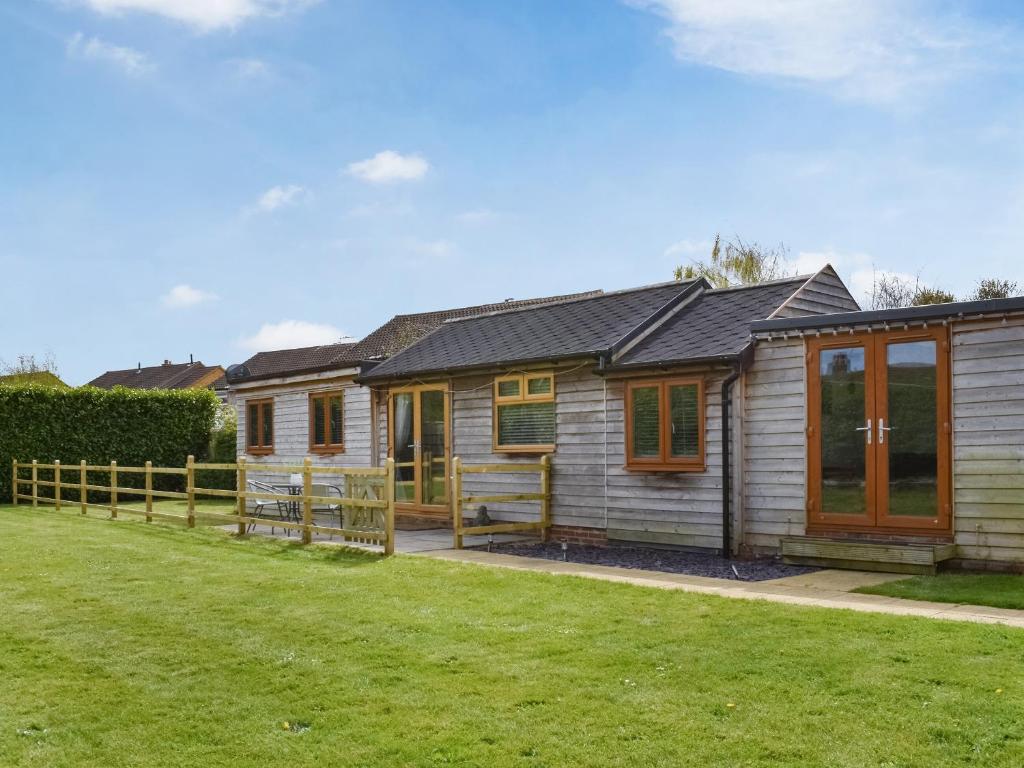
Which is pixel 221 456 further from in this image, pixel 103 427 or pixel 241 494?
pixel 241 494

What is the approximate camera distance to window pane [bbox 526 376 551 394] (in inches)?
525

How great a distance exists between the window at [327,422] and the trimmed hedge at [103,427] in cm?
604

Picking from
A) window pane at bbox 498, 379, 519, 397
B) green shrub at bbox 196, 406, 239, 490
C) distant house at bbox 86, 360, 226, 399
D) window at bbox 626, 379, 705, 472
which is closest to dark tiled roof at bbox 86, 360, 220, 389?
distant house at bbox 86, 360, 226, 399

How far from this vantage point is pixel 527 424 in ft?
44.7

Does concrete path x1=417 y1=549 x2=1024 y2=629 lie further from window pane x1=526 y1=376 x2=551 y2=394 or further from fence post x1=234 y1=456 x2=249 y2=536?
fence post x1=234 y1=456 x2=249 y2=536

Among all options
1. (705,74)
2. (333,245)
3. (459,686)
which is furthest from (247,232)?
(459,686)

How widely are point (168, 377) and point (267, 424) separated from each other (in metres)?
38.2

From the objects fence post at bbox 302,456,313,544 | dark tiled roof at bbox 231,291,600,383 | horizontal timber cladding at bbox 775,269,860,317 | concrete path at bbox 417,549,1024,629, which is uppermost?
dark tiled roof at bbox 231,291,600,383

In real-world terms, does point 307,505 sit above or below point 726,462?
below

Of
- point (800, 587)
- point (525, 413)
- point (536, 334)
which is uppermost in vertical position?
point (536, 334)

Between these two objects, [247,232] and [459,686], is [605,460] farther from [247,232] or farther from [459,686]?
[247,232]

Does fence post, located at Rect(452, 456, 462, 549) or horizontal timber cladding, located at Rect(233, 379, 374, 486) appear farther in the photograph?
horizontal timber cladding, located at Rect(233, 379, 374, 486)

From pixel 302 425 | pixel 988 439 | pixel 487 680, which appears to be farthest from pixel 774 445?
pixel 302 425

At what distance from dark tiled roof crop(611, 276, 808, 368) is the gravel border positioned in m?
2.33
